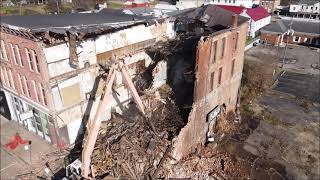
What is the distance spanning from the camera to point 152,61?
26516 mm

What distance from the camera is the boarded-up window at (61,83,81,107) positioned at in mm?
21031

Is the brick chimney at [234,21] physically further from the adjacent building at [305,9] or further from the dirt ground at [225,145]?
the adjacent building at [305,9]

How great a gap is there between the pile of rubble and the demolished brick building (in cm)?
100

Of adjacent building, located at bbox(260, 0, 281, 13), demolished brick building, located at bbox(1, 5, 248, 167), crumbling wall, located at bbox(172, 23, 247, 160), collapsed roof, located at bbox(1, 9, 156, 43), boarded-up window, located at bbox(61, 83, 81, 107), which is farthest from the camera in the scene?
adjacent building, located at bbox(260, 0, 281, 13)

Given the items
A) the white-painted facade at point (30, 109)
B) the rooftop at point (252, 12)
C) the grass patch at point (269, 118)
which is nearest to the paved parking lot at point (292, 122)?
the grass patch at point (269, 118)

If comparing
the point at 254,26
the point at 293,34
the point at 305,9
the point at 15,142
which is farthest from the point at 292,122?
the point at 305,9

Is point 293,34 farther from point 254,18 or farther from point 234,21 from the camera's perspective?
point 234,21

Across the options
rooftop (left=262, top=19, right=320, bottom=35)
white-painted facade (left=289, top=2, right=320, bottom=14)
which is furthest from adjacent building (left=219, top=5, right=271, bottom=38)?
white-painted facade (left=289, top=2, right=320, bottom=14)

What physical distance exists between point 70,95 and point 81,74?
5.74 feet

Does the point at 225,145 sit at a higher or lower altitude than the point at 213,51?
lower

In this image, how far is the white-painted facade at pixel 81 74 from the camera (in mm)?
20127

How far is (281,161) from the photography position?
880 inches

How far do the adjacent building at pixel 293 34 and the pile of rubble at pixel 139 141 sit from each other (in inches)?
1470

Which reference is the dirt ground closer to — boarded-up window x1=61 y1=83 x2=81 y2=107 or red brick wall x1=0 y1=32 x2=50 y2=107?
boarded-up window x1=61 y1=83 x2=81 y2=107
